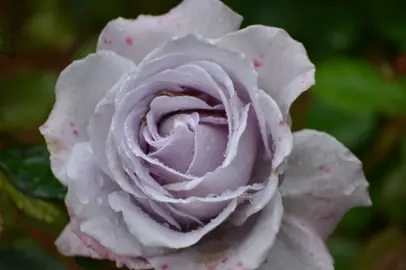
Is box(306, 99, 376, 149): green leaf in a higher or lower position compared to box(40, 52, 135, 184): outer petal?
lower

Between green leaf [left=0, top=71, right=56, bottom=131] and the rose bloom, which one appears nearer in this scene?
the rose bloom

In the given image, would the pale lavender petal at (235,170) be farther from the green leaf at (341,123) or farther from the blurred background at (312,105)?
the green leaf at (341,123)

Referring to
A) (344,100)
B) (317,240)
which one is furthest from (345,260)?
(317,240)

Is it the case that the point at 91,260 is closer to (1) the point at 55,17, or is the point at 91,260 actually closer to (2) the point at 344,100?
(2) the point at 344,100

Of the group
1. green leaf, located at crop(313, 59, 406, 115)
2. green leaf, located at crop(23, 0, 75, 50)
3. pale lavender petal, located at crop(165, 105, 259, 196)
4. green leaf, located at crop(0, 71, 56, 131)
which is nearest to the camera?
pale lavender petal, located at crop(165, 105, 259, 196)

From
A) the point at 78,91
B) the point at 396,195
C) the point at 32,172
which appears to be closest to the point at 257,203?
the point at 78,91

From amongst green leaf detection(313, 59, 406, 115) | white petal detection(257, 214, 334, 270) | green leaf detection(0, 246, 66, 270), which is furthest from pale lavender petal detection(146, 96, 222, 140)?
green leaf detection(313, 59, 406, 115)

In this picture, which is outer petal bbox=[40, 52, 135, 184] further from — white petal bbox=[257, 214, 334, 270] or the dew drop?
white petal bbox=[257, 214, 334, 270]
